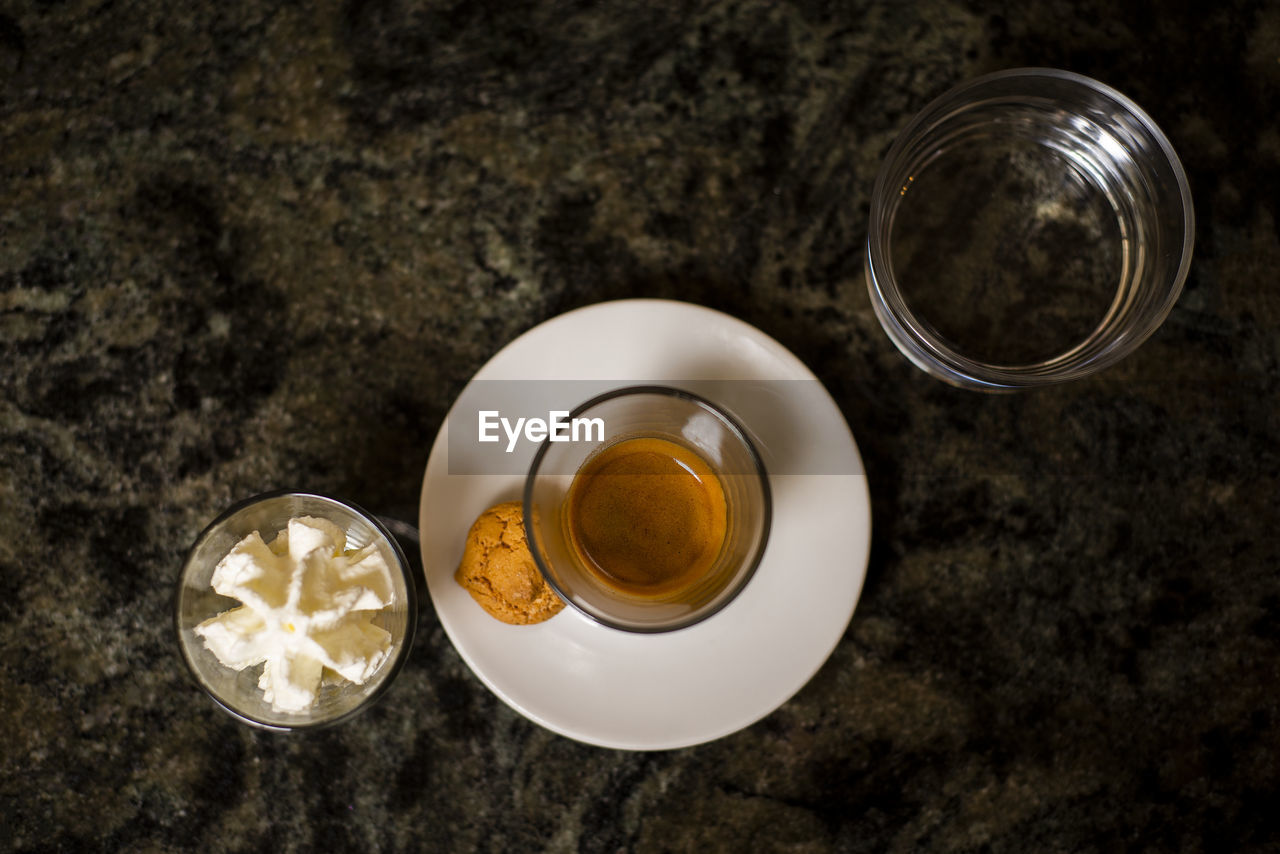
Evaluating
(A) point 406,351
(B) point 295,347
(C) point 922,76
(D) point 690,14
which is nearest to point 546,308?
(A) point 406,351

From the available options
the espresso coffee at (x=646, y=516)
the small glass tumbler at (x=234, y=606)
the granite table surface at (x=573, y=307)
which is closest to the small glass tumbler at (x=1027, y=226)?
the granite table surface at (x=573, y=307)

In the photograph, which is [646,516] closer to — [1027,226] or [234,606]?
[234,606]

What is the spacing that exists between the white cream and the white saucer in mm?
94

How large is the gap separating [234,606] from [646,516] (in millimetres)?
508

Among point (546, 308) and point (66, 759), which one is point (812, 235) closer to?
point (546, 308)

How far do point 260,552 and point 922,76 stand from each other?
1054 mm

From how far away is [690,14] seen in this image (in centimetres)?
117

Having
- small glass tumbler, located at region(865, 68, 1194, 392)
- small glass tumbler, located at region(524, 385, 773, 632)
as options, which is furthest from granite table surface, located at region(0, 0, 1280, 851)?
small glass tumbler, located at region(524, 385, 773, 632)

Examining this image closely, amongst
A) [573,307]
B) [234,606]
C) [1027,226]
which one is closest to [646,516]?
[573,307]

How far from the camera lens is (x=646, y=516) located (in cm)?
101

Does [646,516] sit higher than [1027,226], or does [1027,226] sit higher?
[1027,226]

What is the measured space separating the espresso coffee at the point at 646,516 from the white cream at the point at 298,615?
0.85 ft

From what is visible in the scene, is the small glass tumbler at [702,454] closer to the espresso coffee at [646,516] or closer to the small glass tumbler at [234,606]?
the espresso coffee at [646,516]

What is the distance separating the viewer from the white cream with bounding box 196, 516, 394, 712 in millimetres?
927
